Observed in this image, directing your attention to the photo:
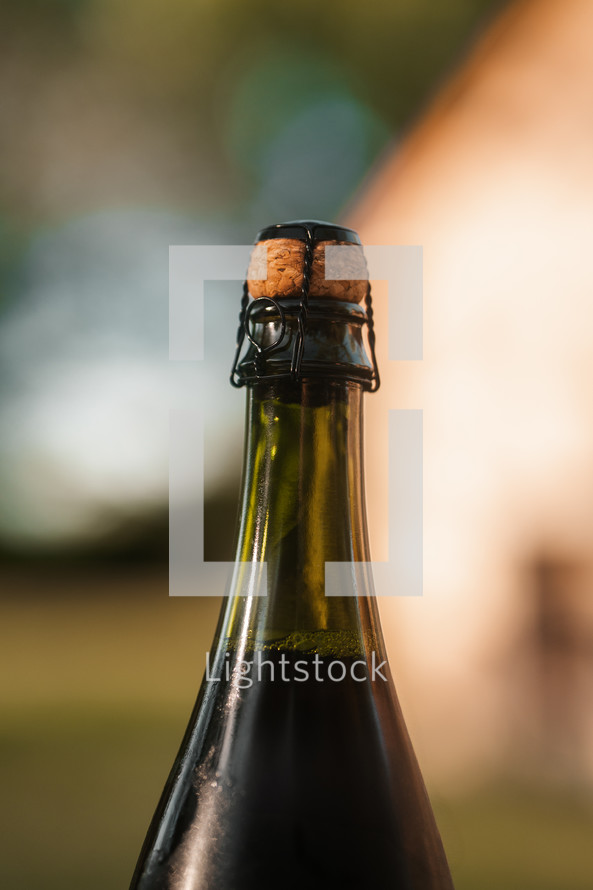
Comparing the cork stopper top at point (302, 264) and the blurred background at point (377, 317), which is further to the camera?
the blurred background at point (377, 317)

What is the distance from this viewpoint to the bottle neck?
0.21m

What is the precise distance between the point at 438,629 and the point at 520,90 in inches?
21.0

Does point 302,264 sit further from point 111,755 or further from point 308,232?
point 111,755

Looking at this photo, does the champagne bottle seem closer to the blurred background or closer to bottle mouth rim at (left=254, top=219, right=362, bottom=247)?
bottle mouth rim at (left=254, top=219, right=362, bottom=247)

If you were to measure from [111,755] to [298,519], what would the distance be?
0.46 m

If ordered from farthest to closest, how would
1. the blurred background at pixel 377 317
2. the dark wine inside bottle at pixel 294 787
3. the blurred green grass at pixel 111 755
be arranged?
1. the blurred background at pixel 377 317
2. the blurred green grass at pixel 111 755
3. the dark wine inside bottle at pixel 294 787

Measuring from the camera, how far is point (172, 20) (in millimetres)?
783

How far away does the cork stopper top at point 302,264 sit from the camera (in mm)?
208

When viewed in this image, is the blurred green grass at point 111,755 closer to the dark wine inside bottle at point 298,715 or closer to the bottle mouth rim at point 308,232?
the dark wine inside bottle at point 298,715
